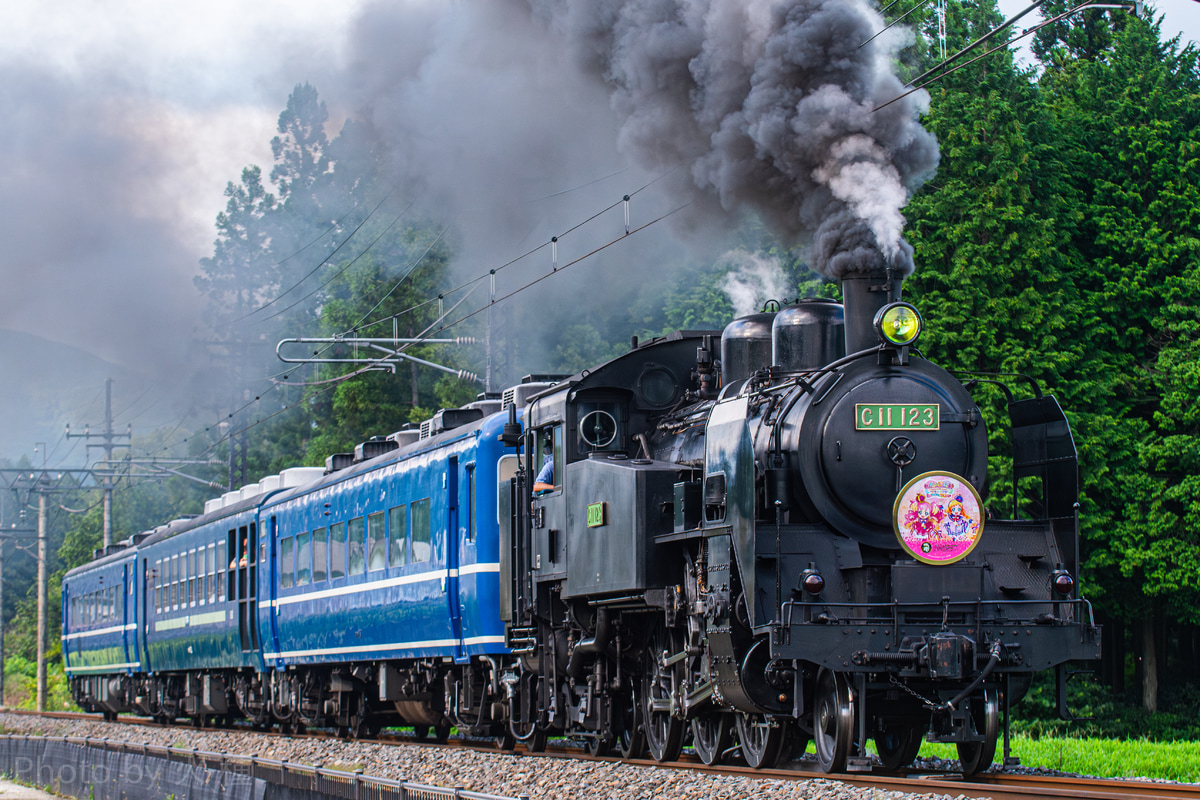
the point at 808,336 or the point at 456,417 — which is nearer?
the point at 808,336

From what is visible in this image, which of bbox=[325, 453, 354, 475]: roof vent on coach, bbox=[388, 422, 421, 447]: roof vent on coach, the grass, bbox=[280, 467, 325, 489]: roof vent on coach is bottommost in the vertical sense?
the grass

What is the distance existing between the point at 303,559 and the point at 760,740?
10.1 metres

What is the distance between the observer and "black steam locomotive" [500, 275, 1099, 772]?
9.25 meters

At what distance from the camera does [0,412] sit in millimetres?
35469

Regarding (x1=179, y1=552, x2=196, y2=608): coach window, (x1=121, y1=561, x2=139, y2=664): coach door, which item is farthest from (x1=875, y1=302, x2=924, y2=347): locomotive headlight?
(x1=121, y1=561, x2=139, y2=664): coach door

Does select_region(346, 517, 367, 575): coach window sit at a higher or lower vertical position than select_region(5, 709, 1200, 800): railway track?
higher

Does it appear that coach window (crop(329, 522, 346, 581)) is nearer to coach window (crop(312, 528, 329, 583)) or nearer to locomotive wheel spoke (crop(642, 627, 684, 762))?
coach window (crop(312, 528, 329, 583))

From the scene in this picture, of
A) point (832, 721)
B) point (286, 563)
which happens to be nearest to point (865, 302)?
point (832, 721)

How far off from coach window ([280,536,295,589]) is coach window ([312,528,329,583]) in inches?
40.8

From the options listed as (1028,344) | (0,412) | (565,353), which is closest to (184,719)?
(0,412)

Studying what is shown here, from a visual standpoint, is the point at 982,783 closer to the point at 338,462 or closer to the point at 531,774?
the point at 531,774

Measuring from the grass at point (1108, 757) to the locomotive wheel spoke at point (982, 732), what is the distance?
3334mm

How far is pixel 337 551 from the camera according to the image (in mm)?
17875

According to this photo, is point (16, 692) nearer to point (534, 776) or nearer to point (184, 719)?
point (184, 719)
